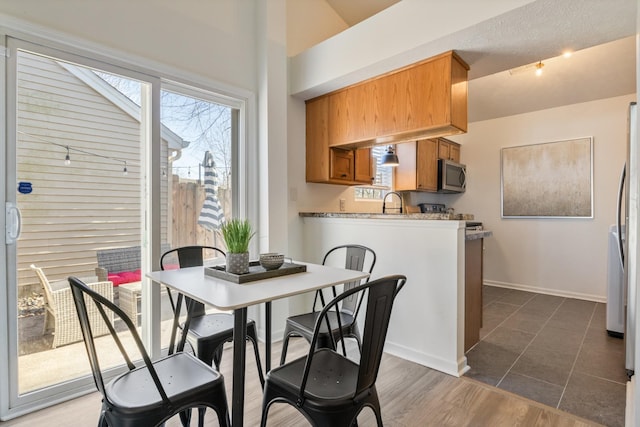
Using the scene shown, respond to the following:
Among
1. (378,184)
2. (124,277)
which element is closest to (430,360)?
(124,277)

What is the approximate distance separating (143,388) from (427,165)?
4.27 meters

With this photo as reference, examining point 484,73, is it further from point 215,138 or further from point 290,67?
point 215,138

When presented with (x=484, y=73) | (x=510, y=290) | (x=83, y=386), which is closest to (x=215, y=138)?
(x=83, y=386)

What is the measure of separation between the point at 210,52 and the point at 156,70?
1.65 feet

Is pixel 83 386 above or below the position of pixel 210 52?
below

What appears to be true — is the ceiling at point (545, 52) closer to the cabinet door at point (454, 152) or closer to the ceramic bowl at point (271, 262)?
the cabinet door at point (454, 152)

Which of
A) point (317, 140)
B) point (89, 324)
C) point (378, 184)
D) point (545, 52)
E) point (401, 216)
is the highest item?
point (545, 52)

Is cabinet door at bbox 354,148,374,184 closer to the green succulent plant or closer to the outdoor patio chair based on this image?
the green succulent plant

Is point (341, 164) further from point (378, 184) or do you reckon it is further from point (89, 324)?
point (89, 324)

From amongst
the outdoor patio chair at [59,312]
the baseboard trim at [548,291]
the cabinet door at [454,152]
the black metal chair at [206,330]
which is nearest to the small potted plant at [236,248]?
the black metal chair at [206,330]

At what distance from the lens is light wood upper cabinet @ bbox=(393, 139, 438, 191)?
4.45 m

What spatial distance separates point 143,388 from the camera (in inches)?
47.6

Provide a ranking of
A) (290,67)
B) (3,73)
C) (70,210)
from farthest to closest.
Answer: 1. (290,67)
2. (70,210)
3. (3,73)

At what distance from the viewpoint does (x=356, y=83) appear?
2.88 metres
